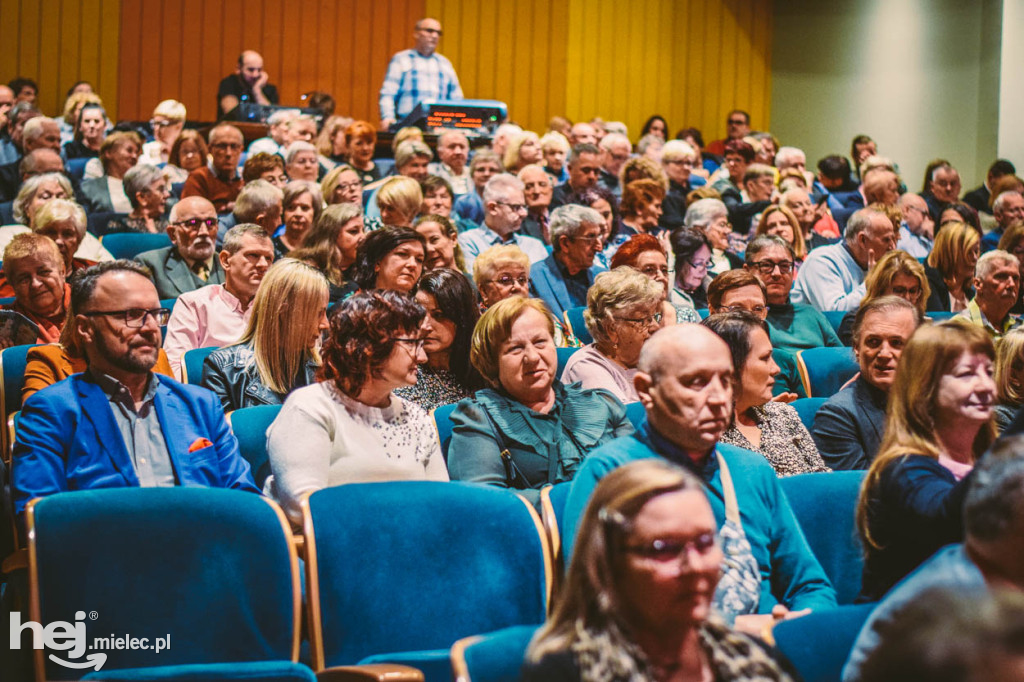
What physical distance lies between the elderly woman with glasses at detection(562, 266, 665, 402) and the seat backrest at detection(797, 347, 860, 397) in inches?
28.3

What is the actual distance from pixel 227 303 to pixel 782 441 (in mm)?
1978

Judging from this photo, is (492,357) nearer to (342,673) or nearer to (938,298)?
(342,673)

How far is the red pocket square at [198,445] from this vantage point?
2504mm

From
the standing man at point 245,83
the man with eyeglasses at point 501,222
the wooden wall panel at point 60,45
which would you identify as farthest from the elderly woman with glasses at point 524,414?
the wooden wall panel at point 60,45

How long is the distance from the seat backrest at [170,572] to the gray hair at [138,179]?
3.79m

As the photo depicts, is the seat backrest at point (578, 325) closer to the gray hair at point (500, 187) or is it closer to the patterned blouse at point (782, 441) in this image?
the gray hair at point (500, 187)

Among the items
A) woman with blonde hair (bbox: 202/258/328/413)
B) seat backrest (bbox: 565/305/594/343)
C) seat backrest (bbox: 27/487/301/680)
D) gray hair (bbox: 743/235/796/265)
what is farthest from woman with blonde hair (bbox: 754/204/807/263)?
seat backrest (bbox: 27/487/301/680)

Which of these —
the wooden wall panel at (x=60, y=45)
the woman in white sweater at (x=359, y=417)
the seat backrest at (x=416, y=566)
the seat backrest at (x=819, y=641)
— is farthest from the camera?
the wooden wall panel at (x=60, y=45)

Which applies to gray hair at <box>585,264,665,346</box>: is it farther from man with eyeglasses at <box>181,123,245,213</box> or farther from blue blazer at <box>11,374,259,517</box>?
man with eyeglasses at <box>181,123,245,213</box>

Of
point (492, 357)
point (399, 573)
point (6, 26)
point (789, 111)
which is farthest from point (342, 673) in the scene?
point (789, 111)

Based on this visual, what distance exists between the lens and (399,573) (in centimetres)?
205

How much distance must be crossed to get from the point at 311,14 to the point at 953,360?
29.9ft

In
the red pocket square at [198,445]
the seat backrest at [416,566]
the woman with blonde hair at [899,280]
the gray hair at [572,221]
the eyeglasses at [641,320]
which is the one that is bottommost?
the seat backrest at [416,566]

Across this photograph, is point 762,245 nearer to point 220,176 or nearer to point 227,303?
point 227,303
